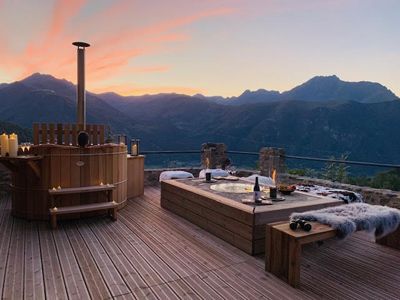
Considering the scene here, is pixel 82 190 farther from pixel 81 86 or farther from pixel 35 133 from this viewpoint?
pixel 81 86

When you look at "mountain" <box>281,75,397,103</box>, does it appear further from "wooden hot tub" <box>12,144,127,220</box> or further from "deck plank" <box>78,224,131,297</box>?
"deck plank" <box>78,224,131,297</box>

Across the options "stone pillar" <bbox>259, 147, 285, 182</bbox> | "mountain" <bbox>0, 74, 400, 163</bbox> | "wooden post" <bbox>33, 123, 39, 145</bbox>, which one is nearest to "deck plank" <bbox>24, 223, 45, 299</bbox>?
"wooden post" <bbox>33, 123, 39, 145</bbox>

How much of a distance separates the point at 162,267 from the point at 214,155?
496 centimetres

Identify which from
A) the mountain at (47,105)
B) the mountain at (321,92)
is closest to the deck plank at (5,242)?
the mountain at (47,105)

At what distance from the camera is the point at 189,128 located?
3791 centimetres

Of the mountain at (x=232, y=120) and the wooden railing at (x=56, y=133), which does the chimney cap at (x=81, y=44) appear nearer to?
the wooden railing at (x=56, y=133)

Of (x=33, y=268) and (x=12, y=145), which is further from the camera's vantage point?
(x=12, y=145)

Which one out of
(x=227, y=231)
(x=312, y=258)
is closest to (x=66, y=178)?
(x=227, y=231)

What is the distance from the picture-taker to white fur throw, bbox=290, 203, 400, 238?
265 cm

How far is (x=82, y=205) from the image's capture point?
13.7 feet

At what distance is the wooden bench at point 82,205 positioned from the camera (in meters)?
3.83

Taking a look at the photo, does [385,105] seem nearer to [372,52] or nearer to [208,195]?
[372,52]

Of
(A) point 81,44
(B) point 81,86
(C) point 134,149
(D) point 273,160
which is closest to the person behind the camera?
(A) point 81,44

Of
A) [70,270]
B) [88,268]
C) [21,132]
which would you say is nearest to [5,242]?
[70,270]
